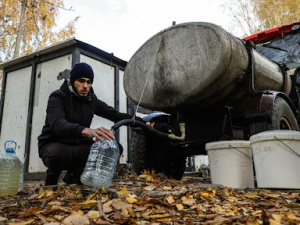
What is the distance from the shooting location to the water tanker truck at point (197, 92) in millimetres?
2990

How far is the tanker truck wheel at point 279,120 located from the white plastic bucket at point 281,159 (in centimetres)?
42

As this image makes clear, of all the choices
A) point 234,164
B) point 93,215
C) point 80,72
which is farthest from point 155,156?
point 93,215

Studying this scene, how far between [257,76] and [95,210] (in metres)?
2.69

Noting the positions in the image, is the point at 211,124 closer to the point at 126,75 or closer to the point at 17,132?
the point at 126,75

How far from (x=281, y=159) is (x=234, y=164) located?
1.67 feet

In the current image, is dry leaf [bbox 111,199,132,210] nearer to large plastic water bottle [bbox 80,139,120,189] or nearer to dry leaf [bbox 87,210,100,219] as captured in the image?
dry leaf [bbox 87,210,100,219]

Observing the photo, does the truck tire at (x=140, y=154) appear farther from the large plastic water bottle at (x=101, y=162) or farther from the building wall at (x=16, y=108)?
the building wall at (x=16, y=108)

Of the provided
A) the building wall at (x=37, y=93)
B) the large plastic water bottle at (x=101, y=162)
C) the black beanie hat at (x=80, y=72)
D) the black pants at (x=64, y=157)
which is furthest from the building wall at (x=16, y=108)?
the large plastic water bottle at (x=101, y=162)

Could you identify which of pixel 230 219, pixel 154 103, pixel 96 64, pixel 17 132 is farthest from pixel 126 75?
pixel 17 132

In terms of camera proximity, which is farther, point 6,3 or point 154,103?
point 6,3

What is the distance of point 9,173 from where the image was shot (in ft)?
9.54

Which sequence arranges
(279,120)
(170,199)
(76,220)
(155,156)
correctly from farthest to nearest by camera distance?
(155,156)
(279,120)
(170,199)
(76,220)

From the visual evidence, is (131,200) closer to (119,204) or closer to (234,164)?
(119,204)

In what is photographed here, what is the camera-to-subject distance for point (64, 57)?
5.45 m
